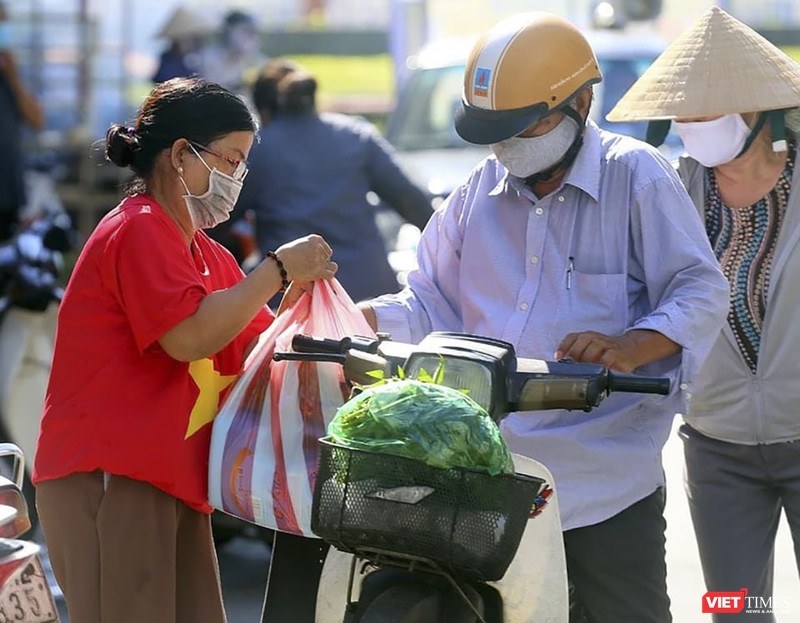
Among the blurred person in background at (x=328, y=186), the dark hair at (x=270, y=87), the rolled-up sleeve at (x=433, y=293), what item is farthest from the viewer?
the dark hair at (x=270, y=87)

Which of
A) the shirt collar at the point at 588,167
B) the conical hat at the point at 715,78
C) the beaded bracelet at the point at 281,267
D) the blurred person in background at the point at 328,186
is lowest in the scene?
the blurred person in background at the point at 328,186

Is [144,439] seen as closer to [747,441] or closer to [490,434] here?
[490,434]

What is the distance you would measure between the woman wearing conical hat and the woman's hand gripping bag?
3.33 ft

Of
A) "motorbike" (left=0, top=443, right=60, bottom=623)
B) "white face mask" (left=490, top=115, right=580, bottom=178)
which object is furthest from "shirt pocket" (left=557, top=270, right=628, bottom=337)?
"motorbike" (left=0, top=443, right=60, bottom=623)

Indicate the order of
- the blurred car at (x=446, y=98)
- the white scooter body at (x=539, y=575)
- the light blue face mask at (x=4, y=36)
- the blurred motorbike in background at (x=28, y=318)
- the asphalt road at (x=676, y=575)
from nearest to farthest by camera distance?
the white scooter body at (x=539, y=575)
the asphalt road at (x=676, y=575)
the blurred motorbike in background at (x=28, y=318)
the blurred car at (x=446, y=98)
the light blue face mask at (x=4, y=36)

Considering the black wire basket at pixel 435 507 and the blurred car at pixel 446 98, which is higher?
the black wire basket at pixel 435 507

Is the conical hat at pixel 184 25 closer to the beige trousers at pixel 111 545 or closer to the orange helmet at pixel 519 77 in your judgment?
the orange helmet at pixel 519 77

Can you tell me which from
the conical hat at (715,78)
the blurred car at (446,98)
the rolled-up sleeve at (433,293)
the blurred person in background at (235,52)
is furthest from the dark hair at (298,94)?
the blurred person in background at (235,52)

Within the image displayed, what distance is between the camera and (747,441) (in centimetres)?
384

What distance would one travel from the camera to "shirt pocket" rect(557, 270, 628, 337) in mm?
3232

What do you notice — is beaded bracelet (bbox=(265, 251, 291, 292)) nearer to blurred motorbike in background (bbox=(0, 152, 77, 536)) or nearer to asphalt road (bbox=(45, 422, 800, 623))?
asphalt road (bbox=(45, 422, 800, 623))

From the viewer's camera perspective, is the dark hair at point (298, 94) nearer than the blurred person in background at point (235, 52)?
Yes

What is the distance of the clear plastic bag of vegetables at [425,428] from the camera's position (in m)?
2.55

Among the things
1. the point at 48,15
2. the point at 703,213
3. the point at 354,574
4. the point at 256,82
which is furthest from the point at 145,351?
the point at 48,15
